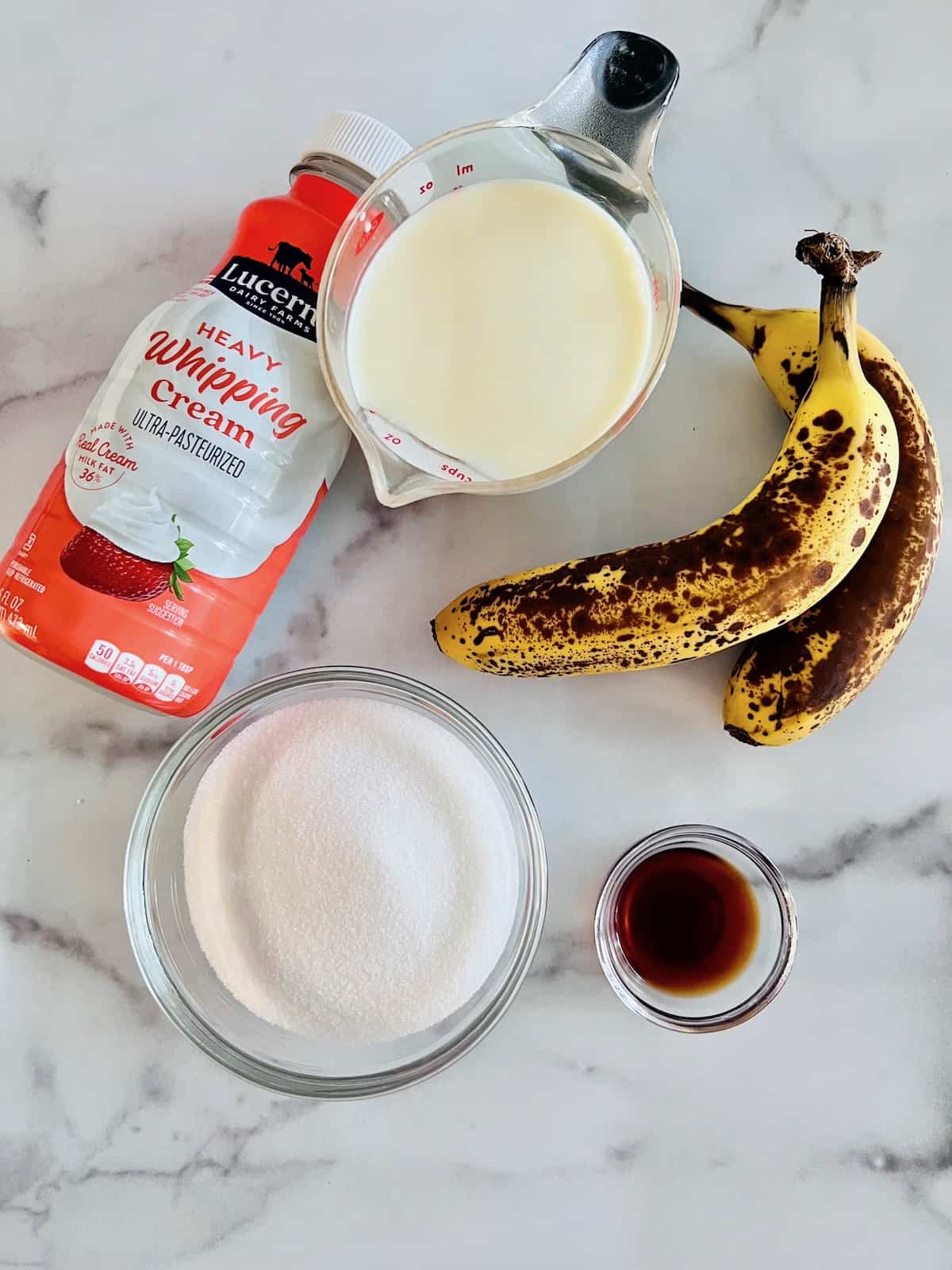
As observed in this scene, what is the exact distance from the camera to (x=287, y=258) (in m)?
0.69

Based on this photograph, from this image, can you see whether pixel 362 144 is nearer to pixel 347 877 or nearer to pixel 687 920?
pixel 347 877

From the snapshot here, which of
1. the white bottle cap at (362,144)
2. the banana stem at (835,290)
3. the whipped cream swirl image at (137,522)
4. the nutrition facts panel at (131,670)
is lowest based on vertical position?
the nutrition facts panel at (131,670)

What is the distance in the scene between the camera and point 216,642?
72 centimetres

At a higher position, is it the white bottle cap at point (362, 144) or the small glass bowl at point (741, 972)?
the white bottle cap at point (362, 144)

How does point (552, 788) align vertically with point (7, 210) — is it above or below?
below

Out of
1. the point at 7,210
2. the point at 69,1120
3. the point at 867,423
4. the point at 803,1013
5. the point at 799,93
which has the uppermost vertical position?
the point at 799,93

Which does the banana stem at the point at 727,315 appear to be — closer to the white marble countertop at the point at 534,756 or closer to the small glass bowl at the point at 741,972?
the white marble countertop at the point at 534,756

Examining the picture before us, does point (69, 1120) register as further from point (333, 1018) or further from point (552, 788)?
point (552, 788)

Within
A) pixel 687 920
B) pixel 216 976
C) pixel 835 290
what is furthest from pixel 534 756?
pixel 835 290

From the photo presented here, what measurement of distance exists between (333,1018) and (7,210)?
713mm

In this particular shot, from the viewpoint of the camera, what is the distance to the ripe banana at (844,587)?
0.72m

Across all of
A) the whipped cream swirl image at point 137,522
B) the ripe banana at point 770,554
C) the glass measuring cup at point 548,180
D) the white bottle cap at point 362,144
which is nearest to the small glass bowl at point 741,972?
the ripe banana at point 770,554

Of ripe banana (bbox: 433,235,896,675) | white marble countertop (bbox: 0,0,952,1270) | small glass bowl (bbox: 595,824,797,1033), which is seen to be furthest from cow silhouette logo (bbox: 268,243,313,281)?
small glass bowl (bbox: 595,824,797,1033)

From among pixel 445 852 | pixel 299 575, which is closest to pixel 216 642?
pixel 299 575
